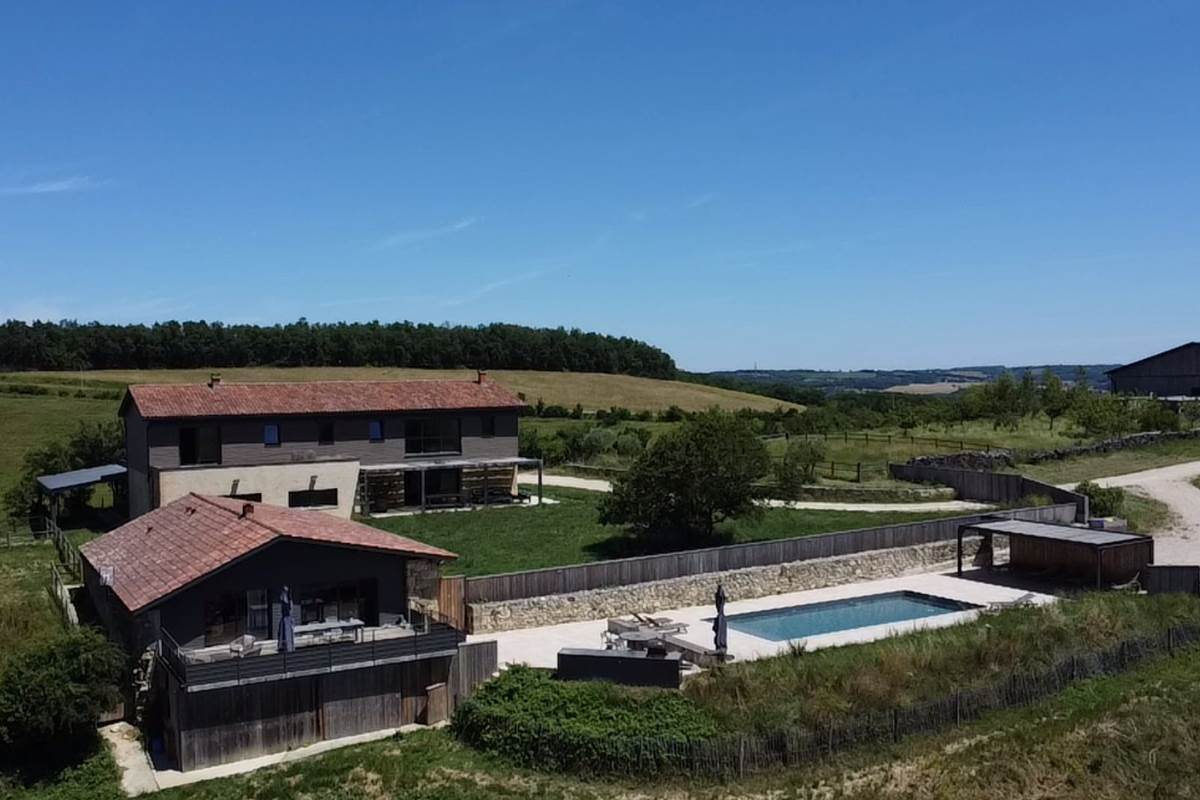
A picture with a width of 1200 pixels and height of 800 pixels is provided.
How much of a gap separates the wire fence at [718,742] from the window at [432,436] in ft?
72.5

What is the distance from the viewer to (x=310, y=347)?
11419 cm

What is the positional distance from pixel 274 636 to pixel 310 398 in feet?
63.6

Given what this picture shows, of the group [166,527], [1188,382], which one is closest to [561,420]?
[1188,382]

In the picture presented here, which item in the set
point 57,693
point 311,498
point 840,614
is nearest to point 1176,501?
point 840,614

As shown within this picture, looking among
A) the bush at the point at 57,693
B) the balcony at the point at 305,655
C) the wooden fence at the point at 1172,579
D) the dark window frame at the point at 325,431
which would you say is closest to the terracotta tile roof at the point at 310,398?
the dark window frame at the point at 325,431

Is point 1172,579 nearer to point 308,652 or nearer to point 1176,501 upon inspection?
point 1176,501

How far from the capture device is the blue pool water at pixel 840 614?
97.1 feet

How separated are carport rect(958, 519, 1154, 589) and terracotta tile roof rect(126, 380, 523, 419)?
68.7 feet

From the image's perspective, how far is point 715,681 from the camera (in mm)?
Answer: 23219

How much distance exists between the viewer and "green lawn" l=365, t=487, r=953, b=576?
34062mm

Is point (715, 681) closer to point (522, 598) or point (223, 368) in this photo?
point (522, 598)

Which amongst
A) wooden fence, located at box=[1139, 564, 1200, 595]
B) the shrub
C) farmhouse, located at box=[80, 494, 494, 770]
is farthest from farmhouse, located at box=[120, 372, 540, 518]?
wooden fence, located at box=[1139, 564, 1200, 595]

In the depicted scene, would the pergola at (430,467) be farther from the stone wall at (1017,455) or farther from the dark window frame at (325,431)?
the stone wall at (1017,455)

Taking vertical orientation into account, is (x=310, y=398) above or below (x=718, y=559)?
above
